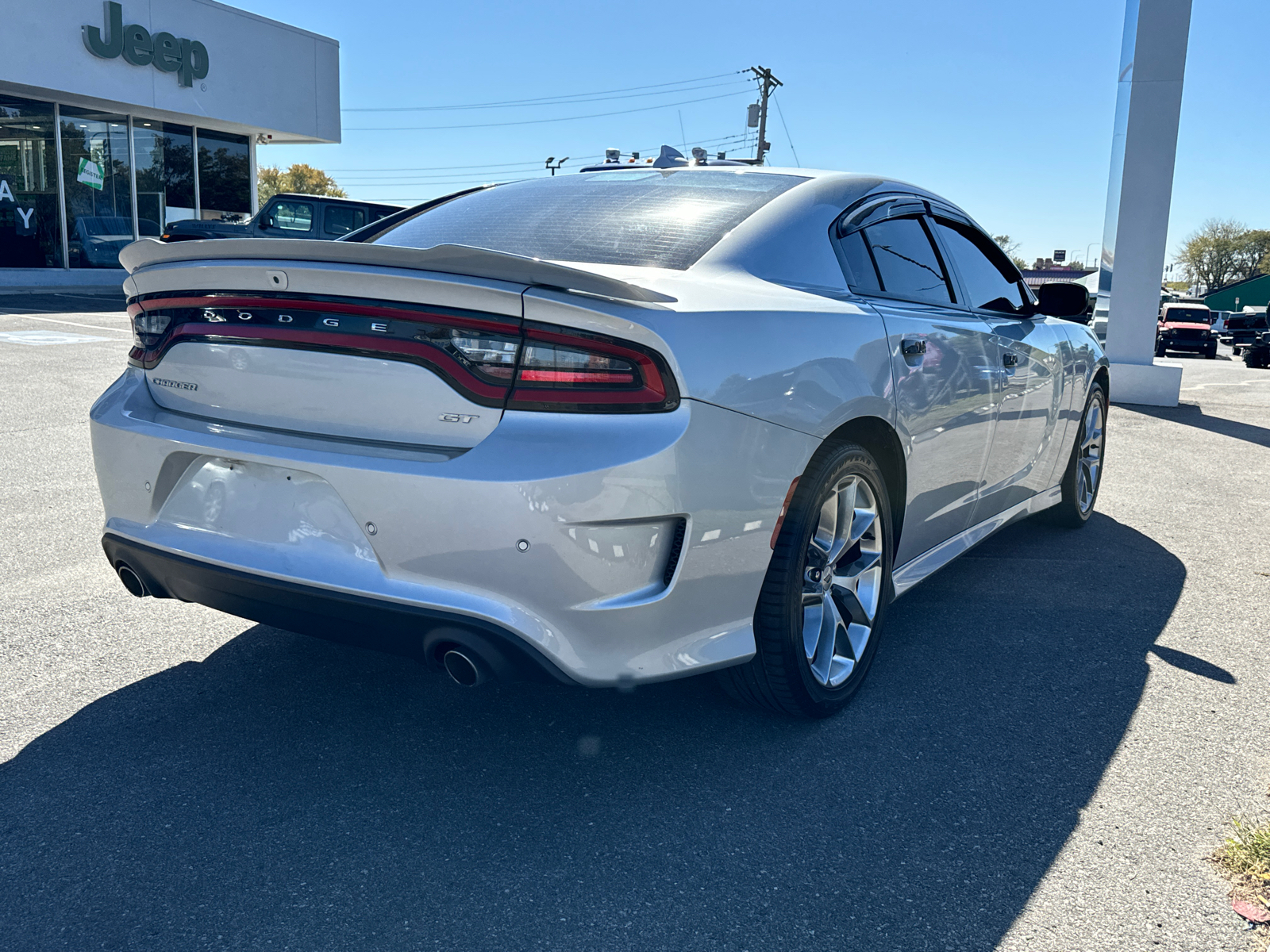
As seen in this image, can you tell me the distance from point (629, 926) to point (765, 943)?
Result: 26cm

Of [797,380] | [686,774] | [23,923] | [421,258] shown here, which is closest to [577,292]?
[421,258]

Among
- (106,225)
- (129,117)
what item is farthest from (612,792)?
(129,117)

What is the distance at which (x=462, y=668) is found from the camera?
229 cm

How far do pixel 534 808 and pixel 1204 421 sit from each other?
10.0 metres

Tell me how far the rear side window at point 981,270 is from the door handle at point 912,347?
2.65ft

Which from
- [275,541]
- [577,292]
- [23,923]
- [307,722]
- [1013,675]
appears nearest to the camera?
[23,923]

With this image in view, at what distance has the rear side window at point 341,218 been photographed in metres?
16.9

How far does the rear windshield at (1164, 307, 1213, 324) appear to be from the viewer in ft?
103

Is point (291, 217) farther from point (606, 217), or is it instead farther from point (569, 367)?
point (569, 367)

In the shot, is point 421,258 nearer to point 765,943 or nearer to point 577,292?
point 577,292

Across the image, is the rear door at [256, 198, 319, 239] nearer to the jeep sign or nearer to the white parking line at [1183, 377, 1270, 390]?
the jeep sign

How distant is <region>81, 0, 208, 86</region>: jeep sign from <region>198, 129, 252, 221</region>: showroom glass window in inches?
86.0

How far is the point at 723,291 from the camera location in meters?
2.57

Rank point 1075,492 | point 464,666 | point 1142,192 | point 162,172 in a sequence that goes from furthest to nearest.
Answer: point 162,172 < point 1142,192 < point 1075,492 < point 464,666
